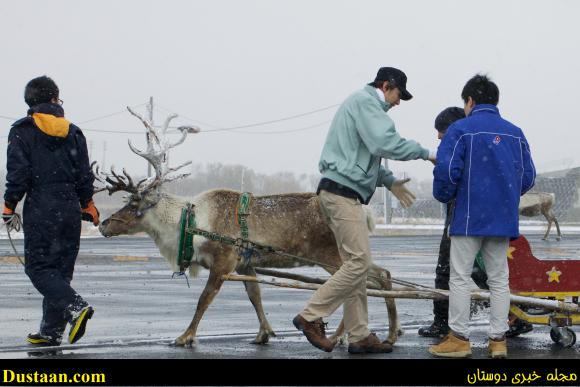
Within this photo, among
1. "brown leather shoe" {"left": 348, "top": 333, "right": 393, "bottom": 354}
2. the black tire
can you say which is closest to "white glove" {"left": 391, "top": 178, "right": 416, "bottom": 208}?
"brown leather shoe" {"left": 348, "top": 333, "right": 393, "bottom": 354}

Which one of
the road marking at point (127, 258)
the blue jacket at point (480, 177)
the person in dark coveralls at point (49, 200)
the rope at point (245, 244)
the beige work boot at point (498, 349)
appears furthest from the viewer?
the road marking at point (127, 258)

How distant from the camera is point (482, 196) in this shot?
318 inches

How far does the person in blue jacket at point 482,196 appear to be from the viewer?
8.09m

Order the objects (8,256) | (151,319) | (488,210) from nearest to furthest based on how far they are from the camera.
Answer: (488,210) → (151,319) → (8,256)

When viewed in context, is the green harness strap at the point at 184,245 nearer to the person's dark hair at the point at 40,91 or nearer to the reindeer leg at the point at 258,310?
the reindeer leg at the point at 258,310

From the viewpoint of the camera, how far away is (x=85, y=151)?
366 inches

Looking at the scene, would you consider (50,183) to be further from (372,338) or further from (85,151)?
(372,338)

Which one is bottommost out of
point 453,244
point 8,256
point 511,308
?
point 8,256

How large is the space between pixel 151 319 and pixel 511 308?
13.4ft

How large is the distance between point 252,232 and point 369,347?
192 centimetres

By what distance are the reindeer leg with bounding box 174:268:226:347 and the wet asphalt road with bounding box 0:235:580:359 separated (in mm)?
110

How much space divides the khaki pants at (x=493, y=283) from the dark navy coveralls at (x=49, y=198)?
3012mm

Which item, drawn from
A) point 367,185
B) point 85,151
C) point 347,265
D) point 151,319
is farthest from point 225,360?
point 151,319

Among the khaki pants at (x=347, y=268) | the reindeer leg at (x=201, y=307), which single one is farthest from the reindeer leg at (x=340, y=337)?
the reindeer leg at (x=201, y=307)
